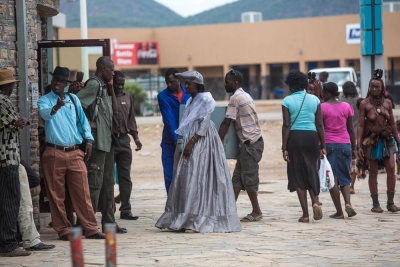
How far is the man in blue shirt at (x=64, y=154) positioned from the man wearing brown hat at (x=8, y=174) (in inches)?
23.9

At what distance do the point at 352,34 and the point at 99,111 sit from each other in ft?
132

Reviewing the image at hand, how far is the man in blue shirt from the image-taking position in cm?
805

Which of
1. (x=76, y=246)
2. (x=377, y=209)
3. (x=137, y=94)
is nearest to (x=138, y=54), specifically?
(x=137, y=94)

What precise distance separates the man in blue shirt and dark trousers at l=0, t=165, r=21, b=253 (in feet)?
2.31

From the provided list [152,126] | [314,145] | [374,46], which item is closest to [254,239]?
[314,145]

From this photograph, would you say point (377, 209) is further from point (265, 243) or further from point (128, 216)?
point (128, 216)

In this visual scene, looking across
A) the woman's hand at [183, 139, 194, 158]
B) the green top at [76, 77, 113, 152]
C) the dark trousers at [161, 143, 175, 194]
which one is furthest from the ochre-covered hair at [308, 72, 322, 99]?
the green top at [76, 77, 113, 152]

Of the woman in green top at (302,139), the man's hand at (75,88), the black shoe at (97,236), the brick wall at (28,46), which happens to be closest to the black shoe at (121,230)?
the black shoe at (97,236)

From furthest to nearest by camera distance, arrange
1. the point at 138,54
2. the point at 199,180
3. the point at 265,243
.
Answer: the point at 138,54 → the point at 199,180 → the point at 265,243

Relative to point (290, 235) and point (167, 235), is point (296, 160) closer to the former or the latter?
point (290, 235)

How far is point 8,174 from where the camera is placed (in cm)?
739

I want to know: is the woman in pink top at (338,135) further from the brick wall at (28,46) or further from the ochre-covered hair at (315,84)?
the brick wall at (28,46)

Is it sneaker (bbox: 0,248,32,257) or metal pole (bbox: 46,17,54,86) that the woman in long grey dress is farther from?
metal pole (bbox: 46,17,54,86)

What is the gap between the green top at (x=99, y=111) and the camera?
28.0 ft
